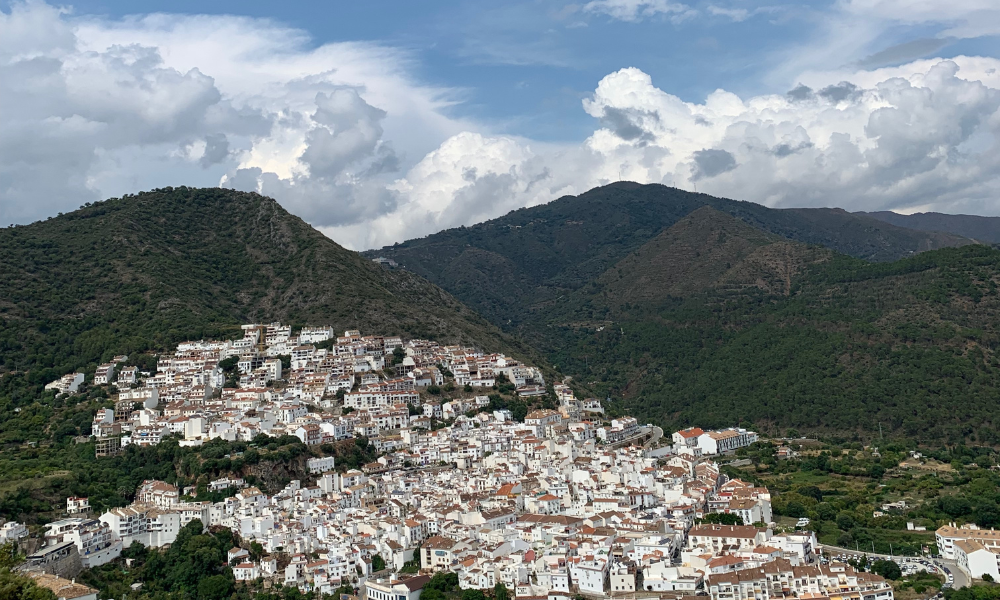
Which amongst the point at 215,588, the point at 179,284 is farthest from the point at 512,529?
the point at 179,284

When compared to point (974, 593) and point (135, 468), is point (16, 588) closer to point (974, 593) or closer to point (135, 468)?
point (135, 468)

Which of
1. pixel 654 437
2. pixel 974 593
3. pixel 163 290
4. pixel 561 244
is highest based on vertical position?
pixel 561 244

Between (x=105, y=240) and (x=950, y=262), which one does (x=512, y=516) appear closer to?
(x=105, y=240)

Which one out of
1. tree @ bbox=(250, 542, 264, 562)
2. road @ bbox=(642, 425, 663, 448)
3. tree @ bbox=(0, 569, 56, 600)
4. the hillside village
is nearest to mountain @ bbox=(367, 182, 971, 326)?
road @ bbox=(642, 425, 663, 448)

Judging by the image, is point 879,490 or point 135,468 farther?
point 879,490

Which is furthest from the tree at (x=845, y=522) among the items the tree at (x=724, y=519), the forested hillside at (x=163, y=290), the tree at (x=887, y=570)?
the forested hillside at (x=163, y=290)

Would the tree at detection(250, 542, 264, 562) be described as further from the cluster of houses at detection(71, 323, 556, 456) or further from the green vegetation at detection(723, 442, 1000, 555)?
the green vegetation at detection(723, 442, 1000, 555)

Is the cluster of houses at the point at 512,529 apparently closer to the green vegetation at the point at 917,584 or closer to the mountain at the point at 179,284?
the green vegetation at the point at 917,584
